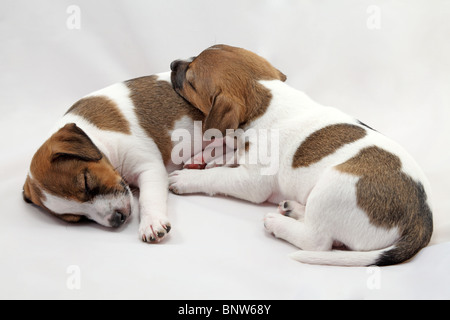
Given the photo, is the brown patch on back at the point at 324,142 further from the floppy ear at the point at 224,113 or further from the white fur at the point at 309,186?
the floppy ear at the point at 224,113

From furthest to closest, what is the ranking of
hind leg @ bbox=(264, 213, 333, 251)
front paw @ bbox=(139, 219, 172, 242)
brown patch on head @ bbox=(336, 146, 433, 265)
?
1. front paw @ bbox=(139, 219, 172, 242)
2. hind leg @ bbox=(264, 213, 333, 251)
3. brown patch on head @ bbox=(336, 146, 433, 265)

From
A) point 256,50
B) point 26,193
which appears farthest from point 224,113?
point 256,50

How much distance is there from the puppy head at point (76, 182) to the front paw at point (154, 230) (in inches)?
8.0

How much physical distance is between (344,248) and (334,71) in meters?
3.24

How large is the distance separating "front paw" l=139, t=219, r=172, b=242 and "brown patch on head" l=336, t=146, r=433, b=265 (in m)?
1.39

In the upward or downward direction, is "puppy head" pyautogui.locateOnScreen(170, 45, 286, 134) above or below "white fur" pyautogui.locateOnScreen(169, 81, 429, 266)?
above

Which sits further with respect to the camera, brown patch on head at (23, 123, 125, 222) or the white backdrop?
the white backdrop

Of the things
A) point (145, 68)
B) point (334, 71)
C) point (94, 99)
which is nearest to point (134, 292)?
point (94, 99)

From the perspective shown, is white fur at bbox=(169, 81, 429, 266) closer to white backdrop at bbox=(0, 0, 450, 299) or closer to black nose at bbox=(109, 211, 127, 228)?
white backdrop at bbox=(0, 0, 450, 299)

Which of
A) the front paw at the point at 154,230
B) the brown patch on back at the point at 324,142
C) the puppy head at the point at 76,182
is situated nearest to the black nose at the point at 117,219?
the puppy head at the point at 76,182

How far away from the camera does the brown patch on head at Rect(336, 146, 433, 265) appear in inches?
138

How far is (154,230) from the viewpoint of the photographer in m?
3.79

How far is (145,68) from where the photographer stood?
254 inches

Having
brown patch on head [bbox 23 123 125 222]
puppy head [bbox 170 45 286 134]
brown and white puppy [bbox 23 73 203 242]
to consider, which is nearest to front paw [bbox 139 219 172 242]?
brown and white puppy [bbox 23 73 203 242]
